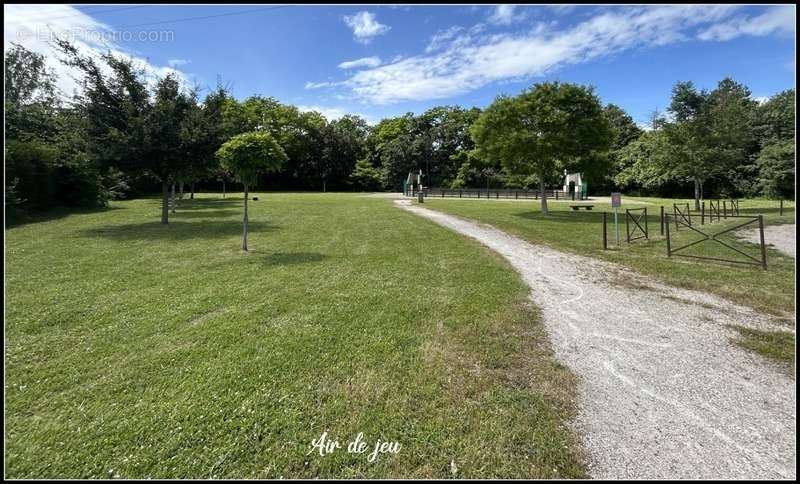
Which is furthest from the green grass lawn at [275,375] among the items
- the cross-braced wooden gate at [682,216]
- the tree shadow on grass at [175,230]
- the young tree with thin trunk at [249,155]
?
the cross-braced wooden gate at [682,216]

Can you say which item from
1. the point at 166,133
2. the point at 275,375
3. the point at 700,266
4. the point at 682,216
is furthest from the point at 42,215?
the point at 682,216

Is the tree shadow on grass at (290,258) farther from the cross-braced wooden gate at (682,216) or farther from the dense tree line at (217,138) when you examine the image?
the cross-braced wooden gate at (682,216)

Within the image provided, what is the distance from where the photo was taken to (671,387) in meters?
3.27

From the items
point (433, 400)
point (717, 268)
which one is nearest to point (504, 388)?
point (433, 400)

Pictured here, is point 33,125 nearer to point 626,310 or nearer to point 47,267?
point 47,267

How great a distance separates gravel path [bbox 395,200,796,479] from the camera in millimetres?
2418

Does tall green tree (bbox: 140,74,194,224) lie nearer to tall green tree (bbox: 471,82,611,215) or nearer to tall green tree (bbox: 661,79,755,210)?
tall green tree (bbox: 471,82,611,215)

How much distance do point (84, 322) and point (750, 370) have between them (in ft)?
25.2

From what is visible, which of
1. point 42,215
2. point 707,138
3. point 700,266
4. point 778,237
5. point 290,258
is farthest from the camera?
point 707,138

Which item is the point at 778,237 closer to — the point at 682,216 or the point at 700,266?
the point at 682,216

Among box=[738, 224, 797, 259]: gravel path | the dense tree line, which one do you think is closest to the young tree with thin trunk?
the dense tree line

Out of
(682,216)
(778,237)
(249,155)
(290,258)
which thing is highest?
(249,155)

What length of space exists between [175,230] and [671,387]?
49.9ft

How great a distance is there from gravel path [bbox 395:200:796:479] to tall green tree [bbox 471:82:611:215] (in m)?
14.5
